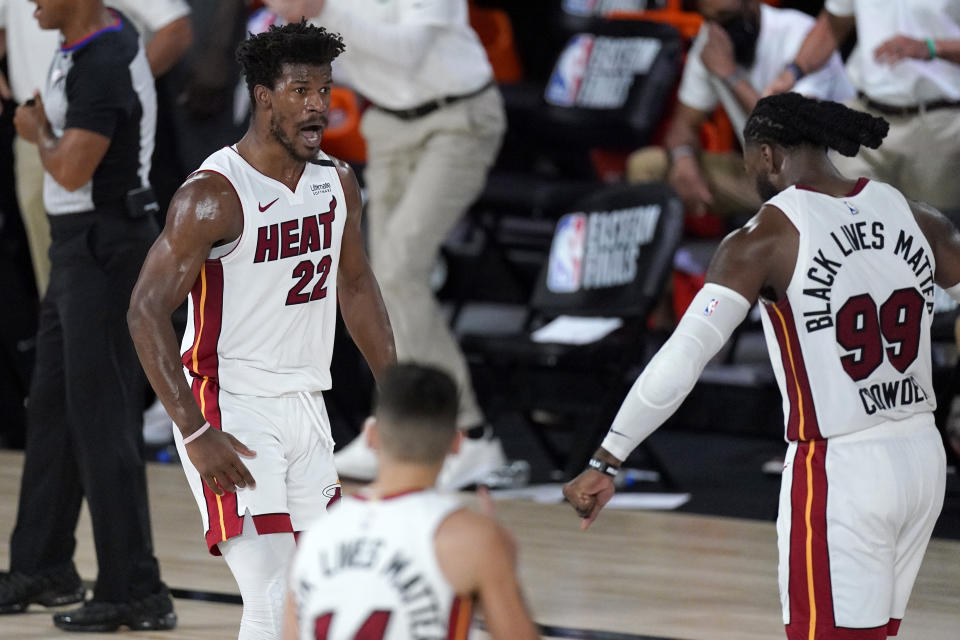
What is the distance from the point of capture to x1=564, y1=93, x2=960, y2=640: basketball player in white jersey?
324 cm

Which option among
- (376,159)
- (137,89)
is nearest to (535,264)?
(376,159)

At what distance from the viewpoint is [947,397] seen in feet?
19.8

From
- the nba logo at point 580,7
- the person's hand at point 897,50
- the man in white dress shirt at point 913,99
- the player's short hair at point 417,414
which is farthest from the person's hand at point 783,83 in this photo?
the player's short hair at point 417,414

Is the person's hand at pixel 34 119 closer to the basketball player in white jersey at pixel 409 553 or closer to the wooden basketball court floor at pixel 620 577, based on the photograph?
the wooden basketball court floor at pixel 620 577

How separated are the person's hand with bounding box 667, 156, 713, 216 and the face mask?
47cm

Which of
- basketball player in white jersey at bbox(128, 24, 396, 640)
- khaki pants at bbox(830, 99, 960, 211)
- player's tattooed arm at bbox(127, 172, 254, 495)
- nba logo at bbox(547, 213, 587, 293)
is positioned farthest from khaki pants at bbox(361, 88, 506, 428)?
player's tattooed arm at bbox(127, 172, 254, 495)

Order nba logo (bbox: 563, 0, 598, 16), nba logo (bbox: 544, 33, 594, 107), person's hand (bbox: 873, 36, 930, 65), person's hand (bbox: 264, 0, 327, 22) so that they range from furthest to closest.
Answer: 1. nba logo (bbox: 563, 0, 598, 16)
2. nba logo (bbox: 544, 33, 594, 107)
3. person's hand (bbox: 873, 36, 930, 65)
4. person's hand (bbox: 264, 0, 327, 22)

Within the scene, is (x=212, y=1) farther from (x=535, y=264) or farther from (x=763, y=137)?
(x=763, y=137)

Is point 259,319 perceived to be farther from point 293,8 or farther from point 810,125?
point 293,8

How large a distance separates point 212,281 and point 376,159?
3354 mm

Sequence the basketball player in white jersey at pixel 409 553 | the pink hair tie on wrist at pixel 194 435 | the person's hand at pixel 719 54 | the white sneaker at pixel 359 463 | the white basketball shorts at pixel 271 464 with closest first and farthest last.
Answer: the basketball player in white jersey at pixel 409 553
the pink hair tie on wrist at pixel 194 435
the white basketball shorts at pixel 271 464
the white sneaker at pixel 359 463
the person's hand at pixel 719 54

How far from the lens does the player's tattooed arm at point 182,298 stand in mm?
3334

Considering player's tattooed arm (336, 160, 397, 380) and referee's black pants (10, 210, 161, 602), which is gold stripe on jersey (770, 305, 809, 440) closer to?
player's tattooed arm (336, 160, 397, 380)

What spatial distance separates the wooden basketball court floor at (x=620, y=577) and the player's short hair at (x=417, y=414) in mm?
2177
